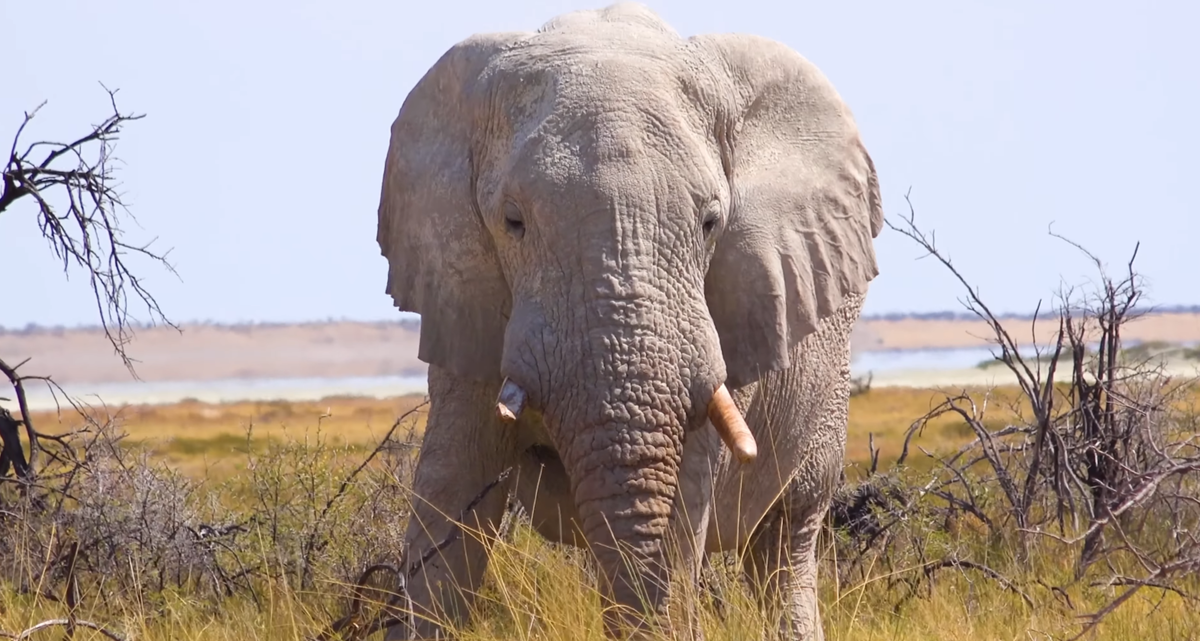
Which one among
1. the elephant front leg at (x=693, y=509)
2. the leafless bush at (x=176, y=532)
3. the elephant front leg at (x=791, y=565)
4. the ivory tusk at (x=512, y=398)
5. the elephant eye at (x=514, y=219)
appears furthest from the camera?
the leafless bush at (x=176, y=532)

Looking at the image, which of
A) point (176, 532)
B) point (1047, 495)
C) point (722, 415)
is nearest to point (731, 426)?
point (722, 415)

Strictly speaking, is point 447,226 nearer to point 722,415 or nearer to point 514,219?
point 514,219

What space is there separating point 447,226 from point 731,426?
1094 millimetres

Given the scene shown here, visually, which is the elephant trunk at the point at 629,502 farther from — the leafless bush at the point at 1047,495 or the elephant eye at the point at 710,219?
the leafless bush at the point at 1047,495

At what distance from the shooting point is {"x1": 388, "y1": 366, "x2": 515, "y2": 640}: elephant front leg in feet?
17.1

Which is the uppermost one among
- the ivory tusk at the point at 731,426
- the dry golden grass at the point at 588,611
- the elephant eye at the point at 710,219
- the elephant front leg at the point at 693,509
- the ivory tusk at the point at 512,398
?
the elephant eye at the point at 710,219

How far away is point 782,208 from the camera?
18.3 ft

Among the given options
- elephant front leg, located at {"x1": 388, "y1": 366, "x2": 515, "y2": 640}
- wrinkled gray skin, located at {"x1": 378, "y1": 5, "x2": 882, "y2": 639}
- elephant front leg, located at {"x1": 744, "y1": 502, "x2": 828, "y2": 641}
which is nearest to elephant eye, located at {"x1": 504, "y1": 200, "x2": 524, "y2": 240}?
wrinkled gray skin, located at {"x1": 378, "y1": 5, "x2": 882, "y2": 639}

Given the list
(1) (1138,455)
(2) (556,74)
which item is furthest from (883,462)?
(2) (556,74)

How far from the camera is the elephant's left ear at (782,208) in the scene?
5.29 metres

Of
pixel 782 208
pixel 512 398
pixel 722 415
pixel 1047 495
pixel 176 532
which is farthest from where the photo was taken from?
pixel 1047 495

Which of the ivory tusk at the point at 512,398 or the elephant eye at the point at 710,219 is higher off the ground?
the elephant eye at the point at 710,219

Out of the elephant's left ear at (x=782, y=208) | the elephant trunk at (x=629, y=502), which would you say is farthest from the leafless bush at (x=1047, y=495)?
the elephant trunk at (x=629, y=502)

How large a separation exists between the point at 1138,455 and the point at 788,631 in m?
3.17
